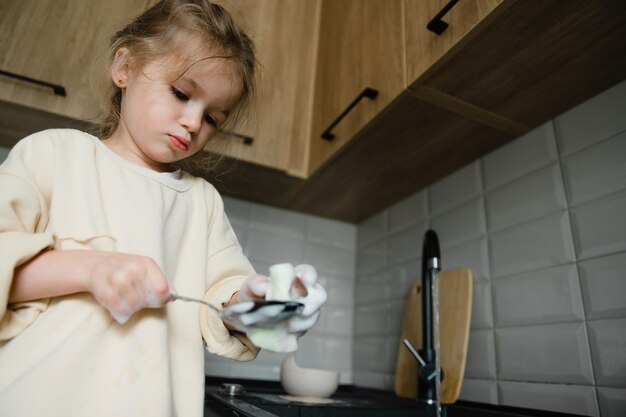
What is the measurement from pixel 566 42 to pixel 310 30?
70cm

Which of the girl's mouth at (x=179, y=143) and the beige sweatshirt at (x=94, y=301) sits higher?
the girl's mouth at (x=179, y=143)

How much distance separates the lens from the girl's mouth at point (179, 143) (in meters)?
0.52

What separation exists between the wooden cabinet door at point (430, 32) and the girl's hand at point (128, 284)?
1.76 feet

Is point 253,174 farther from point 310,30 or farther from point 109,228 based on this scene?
point 109,228

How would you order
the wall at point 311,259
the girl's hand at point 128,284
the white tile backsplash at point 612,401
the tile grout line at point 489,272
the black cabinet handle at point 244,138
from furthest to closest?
the wall at point 311,259 < the black cabinet handle at point 244,138 < the tile grout line at point 489,272 < the white tile backsplash at point 612,401 < the girl's hand at point 128,284

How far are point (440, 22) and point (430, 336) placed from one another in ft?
1.97

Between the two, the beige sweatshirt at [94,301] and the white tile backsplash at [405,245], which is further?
the white tile backsplash at [405,245]

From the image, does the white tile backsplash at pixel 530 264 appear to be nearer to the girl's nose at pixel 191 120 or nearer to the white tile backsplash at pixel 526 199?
the white tile backsplash at pixel 526 199

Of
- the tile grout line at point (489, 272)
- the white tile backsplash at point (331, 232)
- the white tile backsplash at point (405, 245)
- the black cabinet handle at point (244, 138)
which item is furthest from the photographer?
the white tile backsplash at point (331, 232)

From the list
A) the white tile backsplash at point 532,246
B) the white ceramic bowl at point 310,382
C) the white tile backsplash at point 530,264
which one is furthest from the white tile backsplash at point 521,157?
the white ceramic bowl at point 310,382

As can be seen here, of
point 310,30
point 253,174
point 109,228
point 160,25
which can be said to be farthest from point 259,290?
point 310,30

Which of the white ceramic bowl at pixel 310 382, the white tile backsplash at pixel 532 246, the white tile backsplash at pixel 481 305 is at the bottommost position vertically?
the white ceramic bowl at pixel 310 382

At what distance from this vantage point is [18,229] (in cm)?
41

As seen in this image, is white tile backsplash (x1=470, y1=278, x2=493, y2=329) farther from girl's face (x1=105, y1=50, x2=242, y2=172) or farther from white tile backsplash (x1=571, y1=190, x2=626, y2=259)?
girl's face (x1=105, y1=50, x2=242, y2=172)
